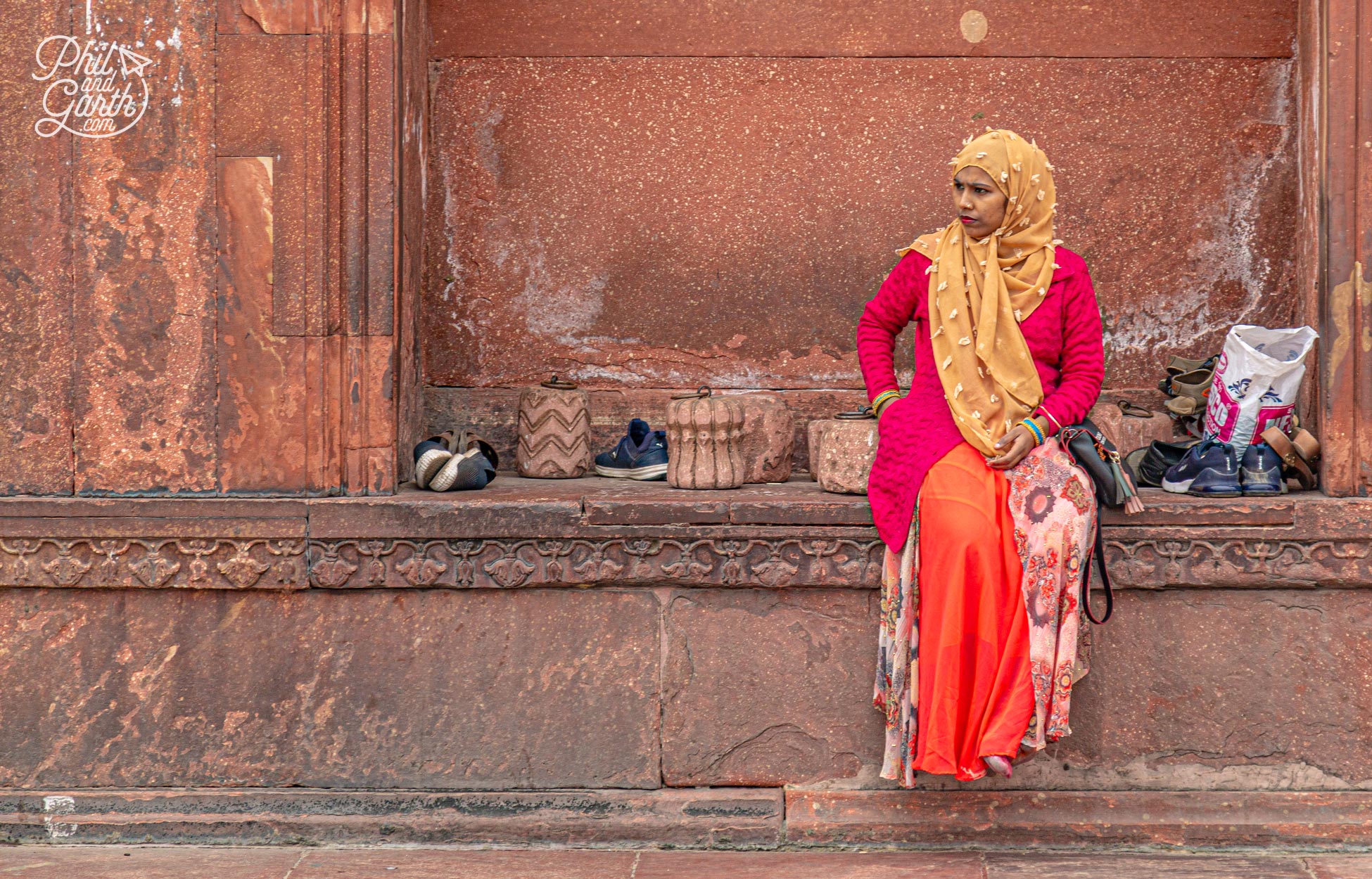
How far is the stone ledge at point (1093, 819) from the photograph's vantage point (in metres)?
3.79

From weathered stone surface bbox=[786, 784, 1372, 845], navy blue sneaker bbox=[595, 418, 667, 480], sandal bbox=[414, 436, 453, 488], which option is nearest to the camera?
weathered stone surface bbox=[786, 784, 1372, 845]

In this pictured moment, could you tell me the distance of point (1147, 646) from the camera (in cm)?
387

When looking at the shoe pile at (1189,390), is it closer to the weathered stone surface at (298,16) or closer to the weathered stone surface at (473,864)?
the weathered stone surface at (473,864)

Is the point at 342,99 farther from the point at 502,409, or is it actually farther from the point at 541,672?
the point at 541,672

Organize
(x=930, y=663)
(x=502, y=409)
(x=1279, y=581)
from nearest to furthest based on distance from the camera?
(x=930, y=663) < (x=1279, y=581) < (x=502, y=409)

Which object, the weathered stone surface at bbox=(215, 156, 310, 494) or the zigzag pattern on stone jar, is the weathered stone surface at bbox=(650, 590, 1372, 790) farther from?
the weathered stone surface at bbox=(215, 156, 310, 494)

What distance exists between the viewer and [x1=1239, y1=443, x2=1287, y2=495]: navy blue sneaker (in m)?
4.00

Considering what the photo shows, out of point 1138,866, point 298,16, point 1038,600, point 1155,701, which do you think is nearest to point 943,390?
point 1038,600

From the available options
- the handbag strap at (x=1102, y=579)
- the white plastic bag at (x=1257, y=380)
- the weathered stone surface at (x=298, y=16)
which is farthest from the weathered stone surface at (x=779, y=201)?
the handbag strap at (x=1102, y=579)

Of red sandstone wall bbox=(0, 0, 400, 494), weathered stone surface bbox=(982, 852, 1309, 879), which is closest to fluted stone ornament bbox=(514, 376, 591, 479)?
red sandstone wall bbox=(0, 0, 400, 494)

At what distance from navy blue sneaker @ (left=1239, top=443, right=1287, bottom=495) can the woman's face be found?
1.12 metres

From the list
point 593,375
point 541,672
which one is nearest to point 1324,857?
point 541,672

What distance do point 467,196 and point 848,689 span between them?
7.74 feet

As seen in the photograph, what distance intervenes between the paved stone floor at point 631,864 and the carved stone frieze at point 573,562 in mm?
784
